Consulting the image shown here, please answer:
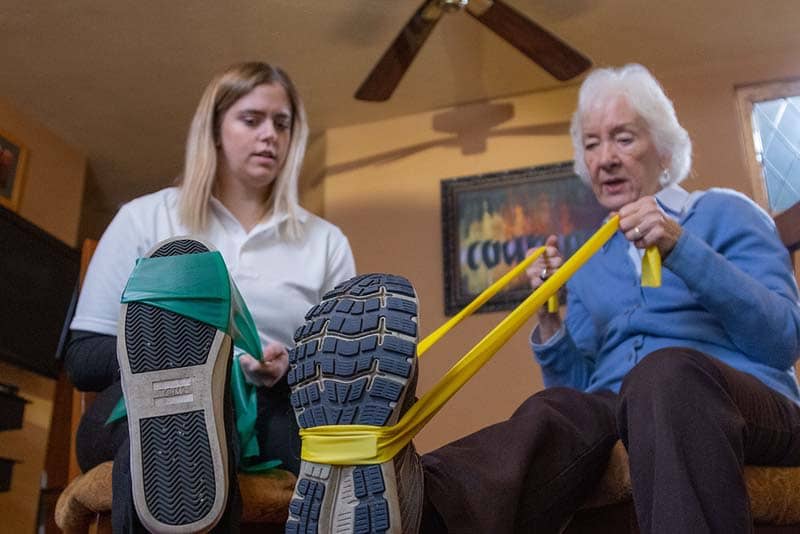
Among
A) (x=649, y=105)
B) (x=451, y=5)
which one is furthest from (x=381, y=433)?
(x=451, y=5)

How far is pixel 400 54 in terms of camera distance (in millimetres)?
2523

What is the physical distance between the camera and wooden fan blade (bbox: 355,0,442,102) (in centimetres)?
242

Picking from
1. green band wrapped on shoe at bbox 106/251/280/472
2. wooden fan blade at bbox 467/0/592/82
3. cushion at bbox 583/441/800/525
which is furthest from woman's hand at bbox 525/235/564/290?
wooden fan blade at bbox 467/0/592/82

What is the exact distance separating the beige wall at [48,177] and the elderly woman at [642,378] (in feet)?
7.56

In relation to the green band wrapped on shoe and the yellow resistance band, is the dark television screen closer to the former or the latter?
the green band wrapped on shoe

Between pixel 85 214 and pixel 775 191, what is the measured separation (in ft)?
9.51

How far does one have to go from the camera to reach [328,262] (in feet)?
5.06

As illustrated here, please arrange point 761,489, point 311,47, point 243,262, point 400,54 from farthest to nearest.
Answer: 1. point 311,47
2. point 400,54
3. point 243,262
4. point 761,489

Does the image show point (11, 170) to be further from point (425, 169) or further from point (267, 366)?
point (267, 366)

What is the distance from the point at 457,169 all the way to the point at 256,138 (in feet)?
5.60

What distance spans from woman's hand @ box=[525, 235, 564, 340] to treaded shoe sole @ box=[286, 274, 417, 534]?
630mm

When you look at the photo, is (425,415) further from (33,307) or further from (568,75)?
(33,307)

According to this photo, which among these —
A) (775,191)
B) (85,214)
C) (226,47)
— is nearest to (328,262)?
(226,47)

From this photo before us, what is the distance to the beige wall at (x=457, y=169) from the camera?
282 centimetres
